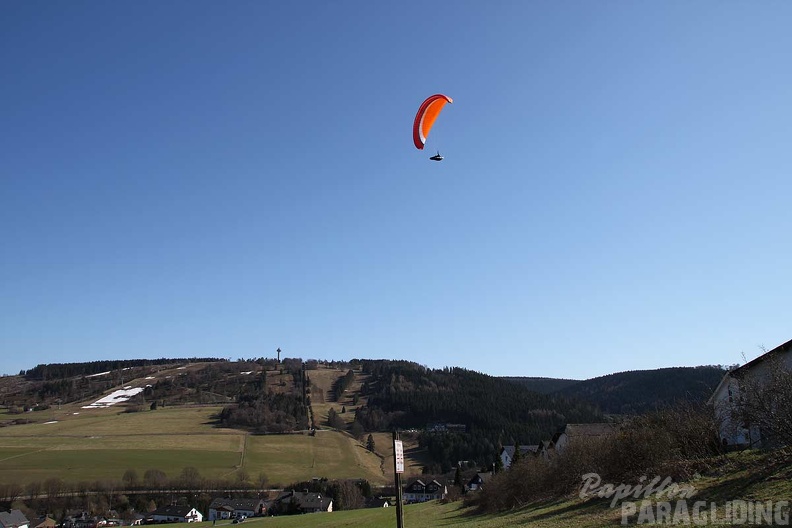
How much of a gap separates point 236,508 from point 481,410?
95.2m

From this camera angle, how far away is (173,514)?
83.1 m

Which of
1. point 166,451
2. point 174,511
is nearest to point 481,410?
point 166,451

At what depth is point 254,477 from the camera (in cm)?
10269

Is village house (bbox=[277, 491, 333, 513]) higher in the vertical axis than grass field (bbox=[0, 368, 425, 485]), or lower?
lower

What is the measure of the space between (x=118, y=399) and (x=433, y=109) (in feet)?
647

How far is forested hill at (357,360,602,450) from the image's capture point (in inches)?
5999

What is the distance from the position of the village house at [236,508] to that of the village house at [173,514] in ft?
10.0

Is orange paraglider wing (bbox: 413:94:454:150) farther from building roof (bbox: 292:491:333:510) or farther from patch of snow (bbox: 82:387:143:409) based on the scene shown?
patch of snow (bbox: 82:387:143:409)

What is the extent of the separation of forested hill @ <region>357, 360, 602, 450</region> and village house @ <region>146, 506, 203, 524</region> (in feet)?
264

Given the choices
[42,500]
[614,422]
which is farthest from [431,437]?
[614,422]

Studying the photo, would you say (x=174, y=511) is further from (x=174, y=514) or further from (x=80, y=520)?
(x=80, y=520)

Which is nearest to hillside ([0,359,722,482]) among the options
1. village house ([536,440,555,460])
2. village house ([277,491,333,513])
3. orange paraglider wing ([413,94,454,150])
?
village house ([277,491,333,513])

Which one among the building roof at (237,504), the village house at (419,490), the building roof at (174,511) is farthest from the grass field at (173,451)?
the building roof at (174,511)

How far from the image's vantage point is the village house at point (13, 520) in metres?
71.3
